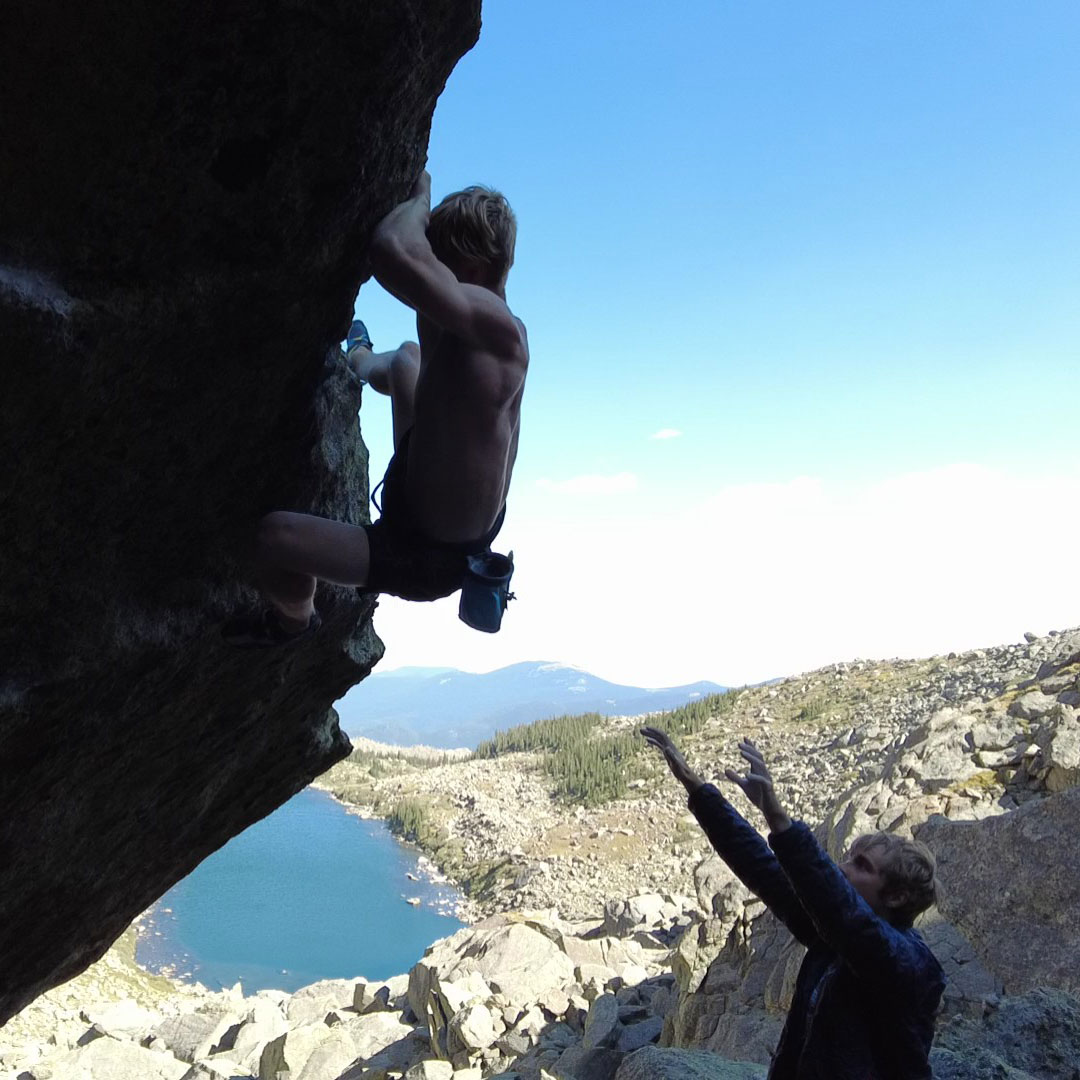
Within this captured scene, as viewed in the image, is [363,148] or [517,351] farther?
[517,351]

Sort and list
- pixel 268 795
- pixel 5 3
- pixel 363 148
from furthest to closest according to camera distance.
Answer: pixel 268 795, pixel 363 148, pixel 5 3

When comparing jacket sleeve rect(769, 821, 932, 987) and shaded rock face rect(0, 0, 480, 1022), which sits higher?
shaded rock face rect(0, 0, 480, 1022)

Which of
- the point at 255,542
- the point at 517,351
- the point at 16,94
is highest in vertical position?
the point at 16,94

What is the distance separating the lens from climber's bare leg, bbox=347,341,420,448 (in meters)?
3.41

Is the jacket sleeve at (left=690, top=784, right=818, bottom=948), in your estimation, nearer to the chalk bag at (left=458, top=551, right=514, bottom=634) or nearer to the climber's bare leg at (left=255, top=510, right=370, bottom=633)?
the chalk bag at (left=458, top=551, right=514, bottom=634)

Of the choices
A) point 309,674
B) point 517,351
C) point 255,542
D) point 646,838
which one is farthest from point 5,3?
point 646,838

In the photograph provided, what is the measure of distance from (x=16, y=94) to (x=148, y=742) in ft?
8.49

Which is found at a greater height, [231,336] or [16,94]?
[16,94]

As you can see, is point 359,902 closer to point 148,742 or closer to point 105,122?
point 148,742

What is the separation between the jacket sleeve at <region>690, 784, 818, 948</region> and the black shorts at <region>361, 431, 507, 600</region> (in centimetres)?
136

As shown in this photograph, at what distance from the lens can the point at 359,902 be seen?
36.6m

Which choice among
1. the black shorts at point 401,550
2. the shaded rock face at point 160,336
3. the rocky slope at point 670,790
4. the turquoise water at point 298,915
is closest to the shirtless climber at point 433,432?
the black shorts at point 401,550

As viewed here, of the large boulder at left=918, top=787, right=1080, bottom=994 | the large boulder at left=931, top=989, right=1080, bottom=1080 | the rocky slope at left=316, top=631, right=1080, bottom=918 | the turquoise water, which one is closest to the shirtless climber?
the large boulder at left=931, top=989, right=1080, bottom=1080

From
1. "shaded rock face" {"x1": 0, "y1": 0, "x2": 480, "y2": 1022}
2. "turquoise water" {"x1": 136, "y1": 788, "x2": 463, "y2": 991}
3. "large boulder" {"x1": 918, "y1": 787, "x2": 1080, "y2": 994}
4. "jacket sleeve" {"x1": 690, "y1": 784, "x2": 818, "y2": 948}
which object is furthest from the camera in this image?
"turquoise water" {"x1": 136, "y1": 788, "x2": 463, "y2": 991}
